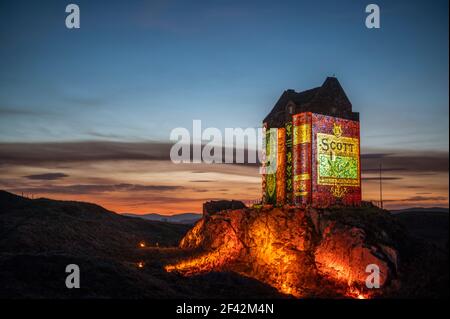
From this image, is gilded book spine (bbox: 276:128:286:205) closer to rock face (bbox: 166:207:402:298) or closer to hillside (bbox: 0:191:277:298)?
rock face (bbox: 166:207:402:298)

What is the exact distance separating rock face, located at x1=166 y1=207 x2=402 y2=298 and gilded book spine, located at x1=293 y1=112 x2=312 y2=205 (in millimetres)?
2715

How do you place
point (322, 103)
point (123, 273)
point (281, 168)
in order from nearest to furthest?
point (123, 273) < point (322, 103) < point (281, 168)

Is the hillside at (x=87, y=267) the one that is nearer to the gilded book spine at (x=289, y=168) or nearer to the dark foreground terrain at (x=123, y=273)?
the dark foreground terrain at (x=123, y=273)

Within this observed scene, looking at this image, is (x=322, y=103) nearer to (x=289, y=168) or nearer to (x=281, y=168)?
(x=289, y=168)

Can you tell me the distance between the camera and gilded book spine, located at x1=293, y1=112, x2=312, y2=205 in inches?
2243

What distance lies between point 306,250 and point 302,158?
39.5ft

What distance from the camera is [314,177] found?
186 feet

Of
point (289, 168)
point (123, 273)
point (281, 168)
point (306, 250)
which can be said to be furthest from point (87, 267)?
point (281, 168)

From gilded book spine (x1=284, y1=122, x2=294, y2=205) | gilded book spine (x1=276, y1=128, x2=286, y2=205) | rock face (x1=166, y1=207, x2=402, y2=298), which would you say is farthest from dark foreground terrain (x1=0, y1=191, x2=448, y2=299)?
gilded book spine (x1=276, y1=128, x2=286, y2=205)

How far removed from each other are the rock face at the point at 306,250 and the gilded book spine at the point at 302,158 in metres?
2.71

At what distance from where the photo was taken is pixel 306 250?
52656mm

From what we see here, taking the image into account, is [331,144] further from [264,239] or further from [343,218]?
[264,239]

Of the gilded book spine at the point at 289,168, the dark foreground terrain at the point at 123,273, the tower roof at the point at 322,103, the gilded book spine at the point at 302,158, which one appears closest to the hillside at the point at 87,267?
the dark foreground terrain at the point at 123,273

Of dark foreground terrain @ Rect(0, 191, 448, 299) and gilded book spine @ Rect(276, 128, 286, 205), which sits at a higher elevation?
gilded book spine @ Rect(276, 128, 286, 205)
